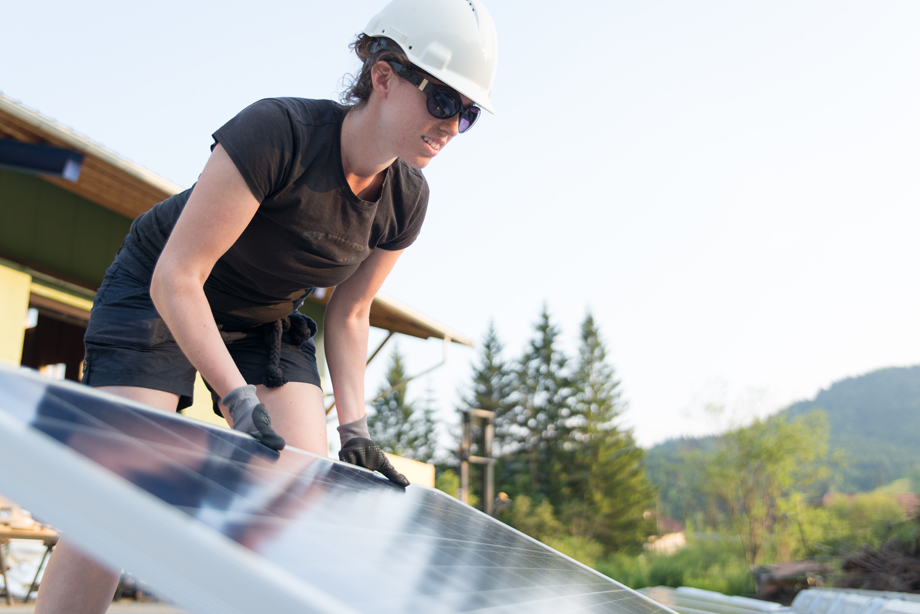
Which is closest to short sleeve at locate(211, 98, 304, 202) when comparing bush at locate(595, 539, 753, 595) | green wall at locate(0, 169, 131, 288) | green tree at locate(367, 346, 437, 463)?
bush at locate(595, 539, 753, 595)

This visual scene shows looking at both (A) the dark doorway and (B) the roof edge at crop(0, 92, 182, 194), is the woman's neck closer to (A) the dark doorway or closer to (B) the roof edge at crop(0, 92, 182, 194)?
(B) the roof edge at crop(0, 92, 182, 194)

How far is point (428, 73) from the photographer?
71.4 inches

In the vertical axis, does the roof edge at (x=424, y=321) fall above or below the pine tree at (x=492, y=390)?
below

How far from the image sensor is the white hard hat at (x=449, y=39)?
1.84 m

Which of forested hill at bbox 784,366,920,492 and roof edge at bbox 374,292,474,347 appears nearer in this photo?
roof edge at bbox 374,292,474,347

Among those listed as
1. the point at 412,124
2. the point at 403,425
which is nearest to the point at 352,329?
the point at 412,124

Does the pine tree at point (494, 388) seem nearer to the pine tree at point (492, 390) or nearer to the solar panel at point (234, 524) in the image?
the pine tree at point (492, 390)

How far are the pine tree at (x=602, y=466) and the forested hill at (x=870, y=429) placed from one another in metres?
20.4

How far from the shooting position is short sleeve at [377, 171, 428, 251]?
2.20m

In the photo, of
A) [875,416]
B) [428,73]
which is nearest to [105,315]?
[428,73]

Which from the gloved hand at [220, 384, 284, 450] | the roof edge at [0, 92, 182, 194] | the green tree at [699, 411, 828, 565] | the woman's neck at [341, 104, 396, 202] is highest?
the green tree at [699, 411, 828, 565]

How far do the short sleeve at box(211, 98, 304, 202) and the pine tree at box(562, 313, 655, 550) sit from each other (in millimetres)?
41850

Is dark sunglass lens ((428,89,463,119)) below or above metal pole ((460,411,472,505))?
below

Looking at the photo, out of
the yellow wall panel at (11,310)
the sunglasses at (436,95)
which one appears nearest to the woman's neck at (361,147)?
the sunglasses at (436,95)
